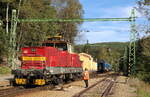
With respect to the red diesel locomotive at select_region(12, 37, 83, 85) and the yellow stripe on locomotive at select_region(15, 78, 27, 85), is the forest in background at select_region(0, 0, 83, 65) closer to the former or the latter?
the red diesel locomotive at select_region(12, 37, 83, 85)

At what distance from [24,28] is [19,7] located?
4.45 metres

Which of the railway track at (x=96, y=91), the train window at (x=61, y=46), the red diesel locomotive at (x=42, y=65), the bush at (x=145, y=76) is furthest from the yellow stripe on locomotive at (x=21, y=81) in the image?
the bush at (x=145, y=76)

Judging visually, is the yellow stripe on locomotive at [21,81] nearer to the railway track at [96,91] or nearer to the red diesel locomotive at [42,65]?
the red diesel locomotive at [42,65]

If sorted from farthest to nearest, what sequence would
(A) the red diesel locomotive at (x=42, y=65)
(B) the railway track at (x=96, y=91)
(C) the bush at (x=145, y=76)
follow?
1. (C) the bush at (x=145, y=76)
2. (A) the red diesel locomotive at (x=42, y=65)
3. (B) the railway track at (x=96, y=91)

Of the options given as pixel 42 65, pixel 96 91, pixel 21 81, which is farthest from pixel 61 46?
pixel 96 91

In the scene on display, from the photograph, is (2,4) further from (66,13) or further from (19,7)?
(66,13)

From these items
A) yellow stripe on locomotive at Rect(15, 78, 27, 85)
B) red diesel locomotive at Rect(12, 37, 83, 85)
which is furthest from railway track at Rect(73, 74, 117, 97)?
yellow stripe on locomotive at Rect(15, 78, 27, 85)

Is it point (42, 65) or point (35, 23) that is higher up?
point (35, 23)

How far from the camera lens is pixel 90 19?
33.9 metres

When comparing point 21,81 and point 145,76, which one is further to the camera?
point 145,76

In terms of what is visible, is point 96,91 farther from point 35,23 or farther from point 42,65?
point 35,23

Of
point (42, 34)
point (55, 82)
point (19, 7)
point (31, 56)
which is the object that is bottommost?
point (55, 82)

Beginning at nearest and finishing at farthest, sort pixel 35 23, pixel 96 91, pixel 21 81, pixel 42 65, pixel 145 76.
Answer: pixel 96 91 < pixel 21 81 < pixel 42 65 < pixel 145 76 < pixel 35 23

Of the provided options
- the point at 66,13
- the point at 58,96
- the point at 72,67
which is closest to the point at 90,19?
the point at 72,67
